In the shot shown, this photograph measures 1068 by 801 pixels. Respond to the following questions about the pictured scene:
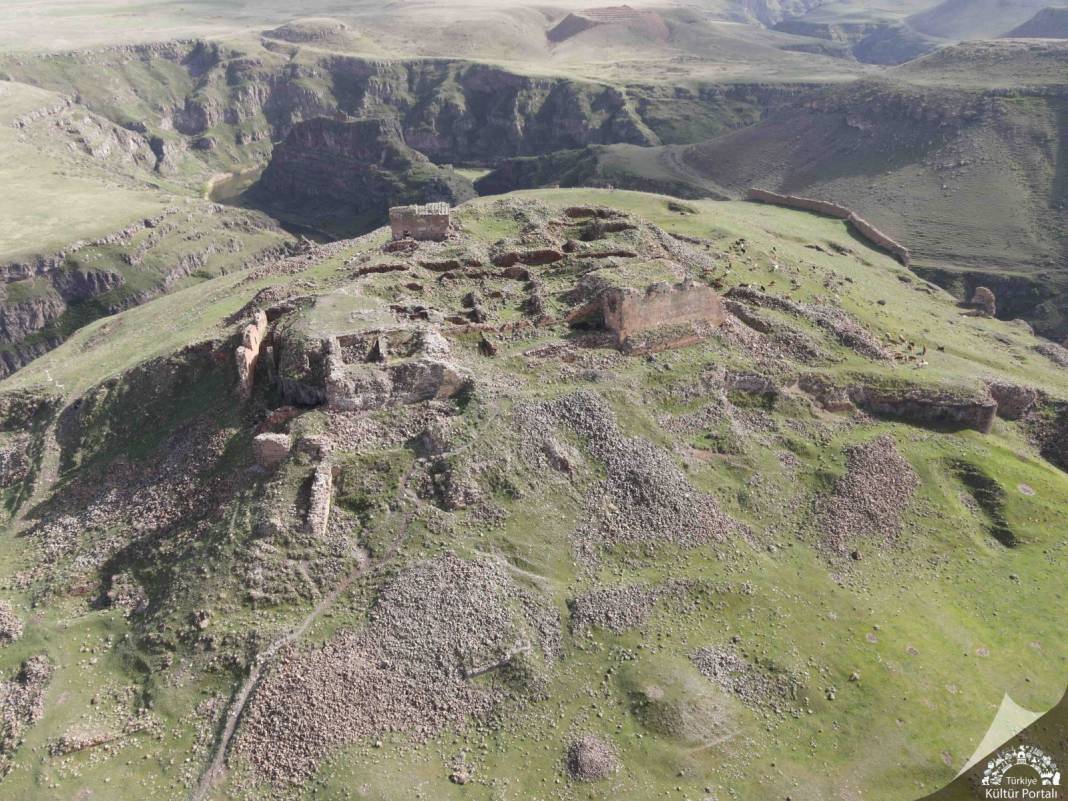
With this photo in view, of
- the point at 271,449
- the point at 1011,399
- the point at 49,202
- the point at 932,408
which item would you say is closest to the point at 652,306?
the point at 932,408

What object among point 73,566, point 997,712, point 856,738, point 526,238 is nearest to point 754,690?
point 856,738

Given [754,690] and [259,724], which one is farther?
[754,690]

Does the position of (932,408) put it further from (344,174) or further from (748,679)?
(344,174)

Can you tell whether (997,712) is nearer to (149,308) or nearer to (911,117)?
(149,308)

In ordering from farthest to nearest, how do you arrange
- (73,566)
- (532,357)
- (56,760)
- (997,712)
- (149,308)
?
(149,308)
(532,357)
(73,566)
(997,712)
(56,760)

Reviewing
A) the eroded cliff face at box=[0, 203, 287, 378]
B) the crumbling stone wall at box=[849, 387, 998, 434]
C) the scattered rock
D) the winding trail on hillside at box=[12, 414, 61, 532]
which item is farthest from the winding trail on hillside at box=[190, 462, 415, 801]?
the eroded cliff face at box=[0, 203, 287, 378]

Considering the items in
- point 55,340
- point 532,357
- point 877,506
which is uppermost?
point 532,357
